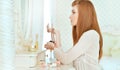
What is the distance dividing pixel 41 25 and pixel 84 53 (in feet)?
3.36

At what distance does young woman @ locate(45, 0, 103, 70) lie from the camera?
1457 millimetres

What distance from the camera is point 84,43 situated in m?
1.45

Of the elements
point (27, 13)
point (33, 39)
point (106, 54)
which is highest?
point (27, 13)

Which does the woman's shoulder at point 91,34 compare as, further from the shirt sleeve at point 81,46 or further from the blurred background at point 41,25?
the blurred background at point 41,25

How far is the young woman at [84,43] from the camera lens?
146 centimetres

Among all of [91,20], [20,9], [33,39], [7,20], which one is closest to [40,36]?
[33,39]

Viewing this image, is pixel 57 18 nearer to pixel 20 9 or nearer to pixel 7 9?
pixel 20 9

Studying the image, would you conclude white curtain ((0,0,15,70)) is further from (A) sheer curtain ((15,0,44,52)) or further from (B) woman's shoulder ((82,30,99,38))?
(A) sheer curtain ((15,0,44,52))

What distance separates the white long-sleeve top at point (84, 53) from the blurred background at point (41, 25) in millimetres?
388

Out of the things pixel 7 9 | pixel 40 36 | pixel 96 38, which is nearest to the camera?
pixel 7 9

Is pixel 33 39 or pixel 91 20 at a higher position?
pixel 91 20

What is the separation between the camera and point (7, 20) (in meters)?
0.54

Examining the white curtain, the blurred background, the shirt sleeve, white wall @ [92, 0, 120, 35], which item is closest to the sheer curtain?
the blurred background

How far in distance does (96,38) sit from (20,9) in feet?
2.59
